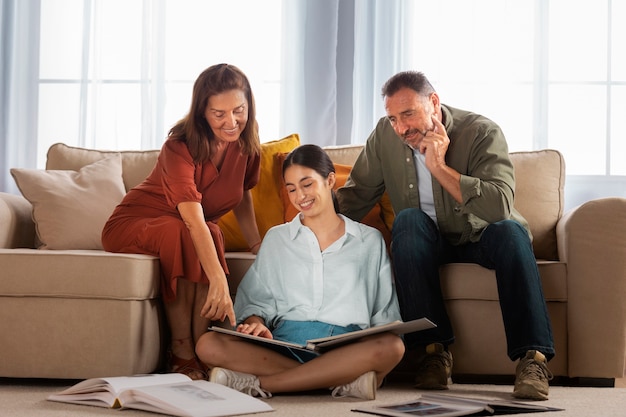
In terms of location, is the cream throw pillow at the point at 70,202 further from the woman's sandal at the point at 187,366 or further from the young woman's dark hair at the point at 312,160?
the young woman's dark hair at the point at 312,160

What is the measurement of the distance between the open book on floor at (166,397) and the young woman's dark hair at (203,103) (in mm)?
806

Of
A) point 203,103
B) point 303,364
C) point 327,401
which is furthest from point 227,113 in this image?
point 327,401

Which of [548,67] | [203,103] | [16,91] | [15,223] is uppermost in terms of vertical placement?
[548,67]

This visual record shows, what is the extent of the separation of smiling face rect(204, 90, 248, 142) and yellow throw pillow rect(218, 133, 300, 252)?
1.77 feet

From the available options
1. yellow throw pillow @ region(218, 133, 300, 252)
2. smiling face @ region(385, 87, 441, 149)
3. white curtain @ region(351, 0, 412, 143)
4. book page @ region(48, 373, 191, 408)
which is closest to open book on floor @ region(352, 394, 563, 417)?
book page @ region(48, 373, 191, 408)

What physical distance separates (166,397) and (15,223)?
4.98ft

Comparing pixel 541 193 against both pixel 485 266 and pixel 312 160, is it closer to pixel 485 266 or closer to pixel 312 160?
pixel 485 266

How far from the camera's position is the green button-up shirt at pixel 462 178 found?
2479 mm

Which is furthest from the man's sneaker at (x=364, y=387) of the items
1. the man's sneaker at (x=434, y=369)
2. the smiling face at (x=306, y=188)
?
the smiling face at (x=306, y=188)

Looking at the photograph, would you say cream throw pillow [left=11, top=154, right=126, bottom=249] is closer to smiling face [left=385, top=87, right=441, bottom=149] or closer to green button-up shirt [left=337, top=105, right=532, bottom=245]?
green button-up shirt [left=337, top=105, right=532, bottom=245]

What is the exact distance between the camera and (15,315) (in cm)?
249

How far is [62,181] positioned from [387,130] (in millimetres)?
1300

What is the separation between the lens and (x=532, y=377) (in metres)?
2.21

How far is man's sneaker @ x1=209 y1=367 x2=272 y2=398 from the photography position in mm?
2182
